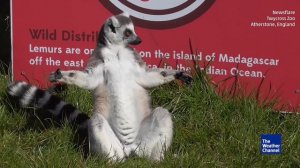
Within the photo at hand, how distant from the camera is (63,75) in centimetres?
452

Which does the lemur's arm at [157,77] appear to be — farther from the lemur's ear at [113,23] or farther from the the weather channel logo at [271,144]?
the the weather channel logo at [271,144]

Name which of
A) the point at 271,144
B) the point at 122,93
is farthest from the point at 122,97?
the point at 271,144

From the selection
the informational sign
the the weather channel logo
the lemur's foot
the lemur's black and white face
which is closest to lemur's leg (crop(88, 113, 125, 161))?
the lemur's foot

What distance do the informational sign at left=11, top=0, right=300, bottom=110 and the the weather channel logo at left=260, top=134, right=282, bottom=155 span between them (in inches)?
24.8

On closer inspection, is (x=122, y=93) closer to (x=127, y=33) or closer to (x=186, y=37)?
(x=127, y=33)

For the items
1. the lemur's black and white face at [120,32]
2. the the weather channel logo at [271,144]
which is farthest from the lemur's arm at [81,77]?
the the weather channel logo at [271,144]

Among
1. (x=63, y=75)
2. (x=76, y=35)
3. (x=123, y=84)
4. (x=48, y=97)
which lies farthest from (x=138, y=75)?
(x=76, y=35)

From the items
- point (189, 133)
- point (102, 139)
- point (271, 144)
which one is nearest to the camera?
point (102, 139)

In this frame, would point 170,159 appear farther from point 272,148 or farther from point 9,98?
point 9,98

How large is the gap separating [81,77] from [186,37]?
1.41m

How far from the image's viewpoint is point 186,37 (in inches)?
223

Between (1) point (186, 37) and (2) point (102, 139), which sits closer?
(2) point (102, 139)

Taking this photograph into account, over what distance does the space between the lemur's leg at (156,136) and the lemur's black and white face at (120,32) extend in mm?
542

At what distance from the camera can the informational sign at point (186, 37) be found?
5.48m
